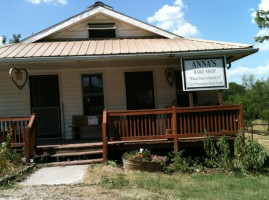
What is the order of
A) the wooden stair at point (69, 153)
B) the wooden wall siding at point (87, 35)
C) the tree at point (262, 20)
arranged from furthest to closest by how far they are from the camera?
1. the tree at point (262, 20)
2. the wooden wall siding at point (87, 35)
3. the wooden stair at point (69, 153)

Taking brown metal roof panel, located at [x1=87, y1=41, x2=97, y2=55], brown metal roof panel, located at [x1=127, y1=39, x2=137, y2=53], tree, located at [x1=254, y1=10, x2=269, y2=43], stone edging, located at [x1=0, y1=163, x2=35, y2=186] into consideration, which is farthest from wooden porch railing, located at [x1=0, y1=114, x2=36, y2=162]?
tree, located at [x1=254, y1=10, x2=269, y2=43]

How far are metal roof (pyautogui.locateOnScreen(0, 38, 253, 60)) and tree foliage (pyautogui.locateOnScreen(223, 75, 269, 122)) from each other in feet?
69.4

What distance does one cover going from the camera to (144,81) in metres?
9.52

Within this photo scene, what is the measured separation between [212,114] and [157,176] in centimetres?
267

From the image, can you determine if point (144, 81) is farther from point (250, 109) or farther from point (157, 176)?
point (250, 109)

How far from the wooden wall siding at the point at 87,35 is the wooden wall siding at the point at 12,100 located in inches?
86.4

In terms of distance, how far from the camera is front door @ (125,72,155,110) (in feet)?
31.1

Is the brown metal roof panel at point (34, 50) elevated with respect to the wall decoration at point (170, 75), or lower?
elevated

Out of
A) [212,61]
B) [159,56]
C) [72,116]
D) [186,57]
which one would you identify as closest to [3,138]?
[72,116]

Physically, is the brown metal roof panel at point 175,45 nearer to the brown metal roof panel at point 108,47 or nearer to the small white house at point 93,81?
the small white house at point 93,81

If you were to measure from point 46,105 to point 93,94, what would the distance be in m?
1.73

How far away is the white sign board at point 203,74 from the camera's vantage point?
7.35 metres

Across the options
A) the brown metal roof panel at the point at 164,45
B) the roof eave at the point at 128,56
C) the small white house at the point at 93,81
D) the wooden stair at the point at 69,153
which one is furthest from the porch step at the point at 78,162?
the brown metal roof panel at the point at 164,45

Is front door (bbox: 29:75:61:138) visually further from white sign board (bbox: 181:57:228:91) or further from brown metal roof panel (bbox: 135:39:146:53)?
white sign board (bbox: 181:57:228:91)
